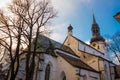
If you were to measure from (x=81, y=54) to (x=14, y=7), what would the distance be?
1800 centimetres

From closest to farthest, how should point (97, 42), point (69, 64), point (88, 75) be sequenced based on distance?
point (69, 64) → point (88, 75) → point (97, 42)

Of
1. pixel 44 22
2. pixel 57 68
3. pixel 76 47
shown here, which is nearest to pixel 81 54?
pixel 76 47

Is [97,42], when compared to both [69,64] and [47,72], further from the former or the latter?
[47,72]

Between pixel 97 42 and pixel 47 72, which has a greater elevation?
pixel 97 42

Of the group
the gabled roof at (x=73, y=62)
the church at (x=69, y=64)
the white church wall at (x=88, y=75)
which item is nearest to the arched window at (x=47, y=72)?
the church at (x=69, y=64)

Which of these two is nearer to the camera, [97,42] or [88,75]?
[88,75]

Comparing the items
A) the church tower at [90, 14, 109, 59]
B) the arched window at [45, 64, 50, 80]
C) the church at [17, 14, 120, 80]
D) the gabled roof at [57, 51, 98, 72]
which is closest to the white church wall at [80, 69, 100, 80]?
the church at [17, 14, 120, 80]

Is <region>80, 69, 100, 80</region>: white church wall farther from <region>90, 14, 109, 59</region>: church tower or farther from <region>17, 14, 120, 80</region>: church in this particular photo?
<region>90, 14, 109, 59</region>: church tower

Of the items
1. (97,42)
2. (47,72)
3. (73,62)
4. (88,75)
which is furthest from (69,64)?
(97,42)

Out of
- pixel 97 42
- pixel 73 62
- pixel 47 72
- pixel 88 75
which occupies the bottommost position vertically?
pixel 88 75

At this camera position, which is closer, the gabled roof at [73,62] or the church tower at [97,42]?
the gabled roof at [73,62]

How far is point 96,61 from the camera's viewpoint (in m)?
28.8

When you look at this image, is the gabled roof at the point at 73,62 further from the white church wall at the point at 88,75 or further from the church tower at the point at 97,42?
the church tower at the point at 97,42

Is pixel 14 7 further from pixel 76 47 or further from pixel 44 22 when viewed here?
pixel 76 47
